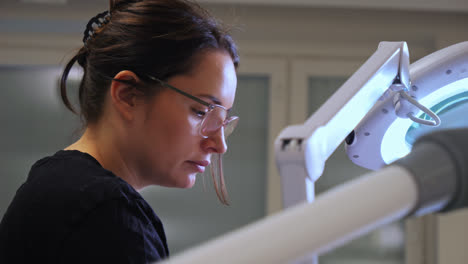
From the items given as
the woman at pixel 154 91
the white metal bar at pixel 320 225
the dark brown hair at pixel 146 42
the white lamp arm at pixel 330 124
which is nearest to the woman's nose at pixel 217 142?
the woman at pixel 154 91

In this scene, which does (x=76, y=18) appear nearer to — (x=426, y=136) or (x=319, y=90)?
(x=319, y=90)

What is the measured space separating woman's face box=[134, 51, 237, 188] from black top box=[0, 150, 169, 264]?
198 millimetres

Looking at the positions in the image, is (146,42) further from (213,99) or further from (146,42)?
(213,99)

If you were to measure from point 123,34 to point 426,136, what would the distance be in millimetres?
745

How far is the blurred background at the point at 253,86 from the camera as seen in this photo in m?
2.99

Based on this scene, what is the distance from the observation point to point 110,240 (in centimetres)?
65

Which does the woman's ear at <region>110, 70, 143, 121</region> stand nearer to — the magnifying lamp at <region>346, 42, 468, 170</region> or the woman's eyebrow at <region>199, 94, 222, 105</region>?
the woman's eyebrow at <region>199, 94, 222, 105</region>

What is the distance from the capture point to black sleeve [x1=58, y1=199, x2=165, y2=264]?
64 centimetres

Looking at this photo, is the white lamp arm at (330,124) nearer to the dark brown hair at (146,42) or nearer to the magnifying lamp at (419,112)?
the magnifying lamp at (419,112)

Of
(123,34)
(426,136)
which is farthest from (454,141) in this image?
(123,34)

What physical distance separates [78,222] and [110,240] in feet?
0.17

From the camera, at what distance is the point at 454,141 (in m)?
0.25

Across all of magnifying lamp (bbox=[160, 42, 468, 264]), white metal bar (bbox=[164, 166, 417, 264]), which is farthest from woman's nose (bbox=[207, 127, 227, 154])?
white metal bar (bbox=[164, 166, 417, 264])

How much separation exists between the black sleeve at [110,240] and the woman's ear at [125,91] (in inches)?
11.3
